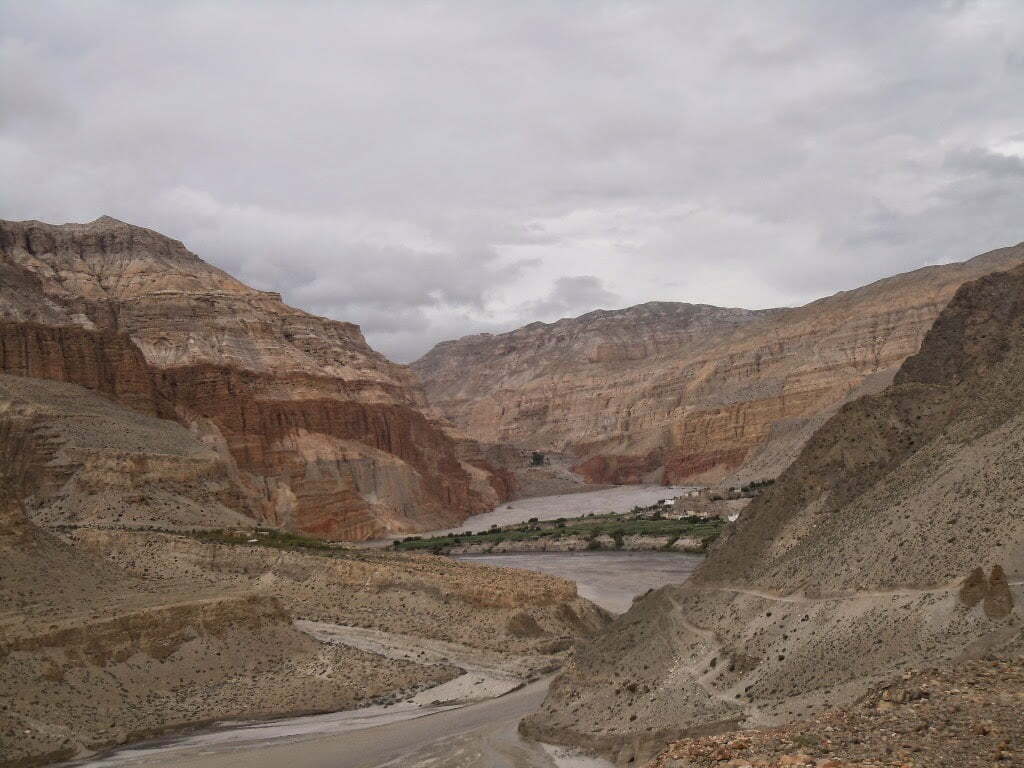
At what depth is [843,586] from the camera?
19562mm

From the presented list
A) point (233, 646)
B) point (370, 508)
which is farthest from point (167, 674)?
point (370, 508)

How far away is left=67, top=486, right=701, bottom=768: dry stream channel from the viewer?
69.7ft

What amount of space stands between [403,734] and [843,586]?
38.2 feet

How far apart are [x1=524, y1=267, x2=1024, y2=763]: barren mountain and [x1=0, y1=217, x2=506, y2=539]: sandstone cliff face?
4546 centimetres

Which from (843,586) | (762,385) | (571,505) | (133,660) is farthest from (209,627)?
(762,385)

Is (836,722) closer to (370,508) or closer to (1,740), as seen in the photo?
Result: (1,740)

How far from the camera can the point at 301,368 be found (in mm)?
88062

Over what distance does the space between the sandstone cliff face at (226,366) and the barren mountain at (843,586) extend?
149 feet

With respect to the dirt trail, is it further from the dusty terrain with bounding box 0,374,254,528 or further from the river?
the river

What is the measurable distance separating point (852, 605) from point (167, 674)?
18842 millimetres

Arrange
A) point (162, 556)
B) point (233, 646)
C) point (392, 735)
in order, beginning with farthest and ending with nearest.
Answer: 1. point (162, 556)
2. point (233, 646)
3. point (392, 735)

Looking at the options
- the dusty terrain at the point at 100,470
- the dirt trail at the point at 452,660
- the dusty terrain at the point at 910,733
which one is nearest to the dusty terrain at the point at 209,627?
the dirt trail at the point at 452,660

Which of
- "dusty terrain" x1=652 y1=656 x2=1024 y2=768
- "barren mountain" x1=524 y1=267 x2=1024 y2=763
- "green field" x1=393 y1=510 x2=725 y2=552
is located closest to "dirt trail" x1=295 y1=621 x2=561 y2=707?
"barren mountain" x1=524 y1=267 x2=1024 y2=763

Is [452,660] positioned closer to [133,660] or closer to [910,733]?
[133,660]
